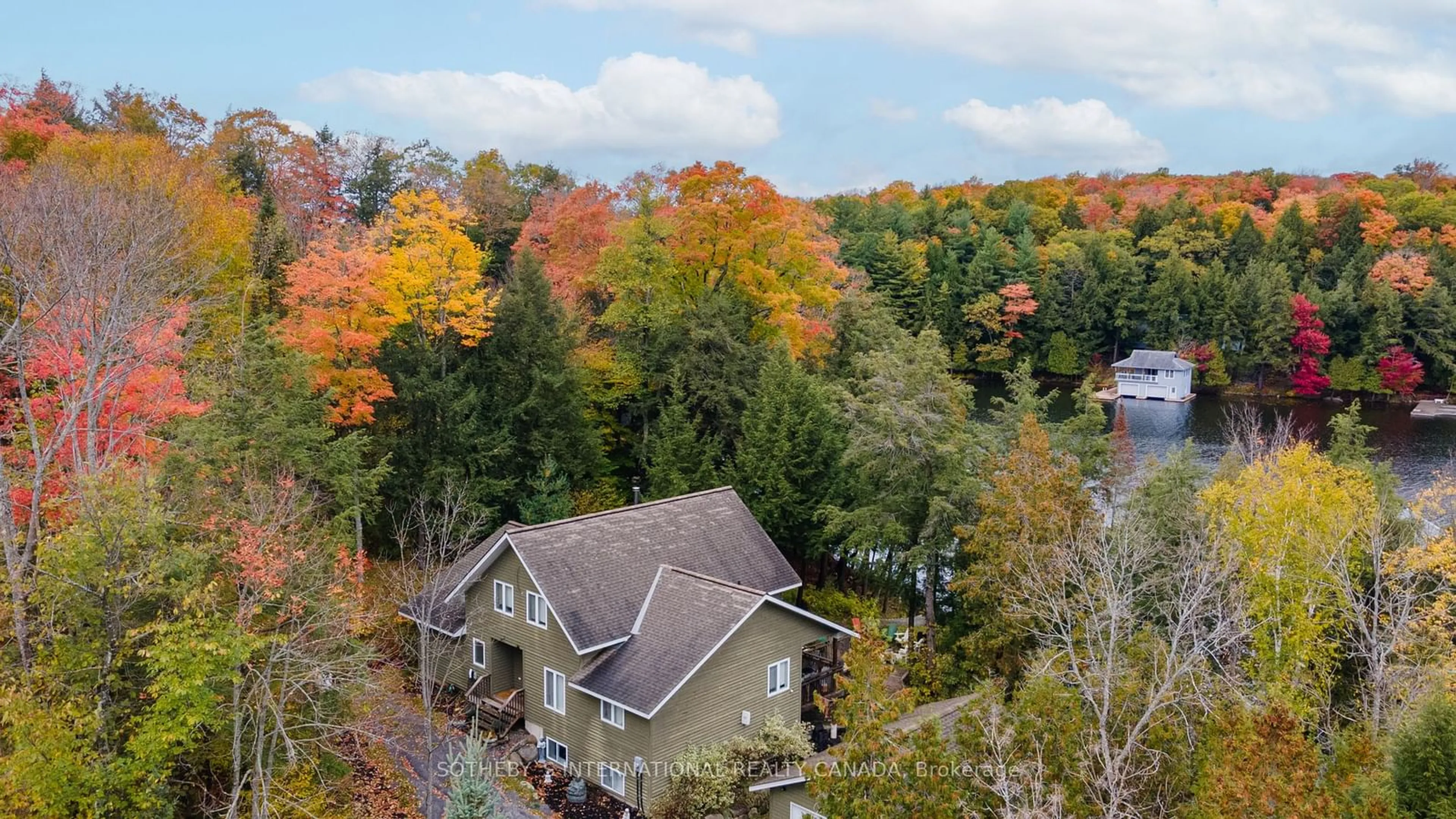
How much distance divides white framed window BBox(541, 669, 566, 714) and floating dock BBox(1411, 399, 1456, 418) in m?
64.0

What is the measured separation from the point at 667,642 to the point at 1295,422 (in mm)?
54791

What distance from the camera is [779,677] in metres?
23.2

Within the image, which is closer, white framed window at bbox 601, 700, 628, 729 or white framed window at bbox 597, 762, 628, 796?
white framed window at bbox 601, 700, 628, 729

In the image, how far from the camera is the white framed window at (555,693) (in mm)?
22938

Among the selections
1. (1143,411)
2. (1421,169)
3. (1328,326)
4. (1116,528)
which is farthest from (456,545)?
(1421,169)

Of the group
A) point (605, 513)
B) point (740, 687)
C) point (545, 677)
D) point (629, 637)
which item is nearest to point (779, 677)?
point (740, 687)

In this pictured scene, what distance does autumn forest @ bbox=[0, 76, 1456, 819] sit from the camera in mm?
14781

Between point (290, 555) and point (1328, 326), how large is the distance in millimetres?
75831

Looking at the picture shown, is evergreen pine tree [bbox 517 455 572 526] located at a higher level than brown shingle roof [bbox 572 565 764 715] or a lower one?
higher

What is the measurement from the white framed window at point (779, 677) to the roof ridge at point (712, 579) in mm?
1715

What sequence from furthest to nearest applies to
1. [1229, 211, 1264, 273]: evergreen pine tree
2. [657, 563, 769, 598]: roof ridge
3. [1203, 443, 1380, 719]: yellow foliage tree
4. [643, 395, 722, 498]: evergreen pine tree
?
[1229, 211, 1264, 273]: evergreen pine tree < [643, 395, 722, 498]: evergreen pine tree < [657, 563, 769, 598]: roof ridge < [1203, 443, 1380, 719]: yellow foliage tree

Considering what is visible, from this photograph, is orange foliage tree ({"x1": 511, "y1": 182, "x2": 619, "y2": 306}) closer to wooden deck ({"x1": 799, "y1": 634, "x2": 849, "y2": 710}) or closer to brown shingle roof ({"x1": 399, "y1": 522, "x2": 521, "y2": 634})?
brown shingle roof ({"x1": 399, "y1": 522, "x2": 521, "y2": 634})

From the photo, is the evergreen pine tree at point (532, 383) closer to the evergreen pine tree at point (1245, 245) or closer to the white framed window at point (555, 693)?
the white framed window at point (555, 693)

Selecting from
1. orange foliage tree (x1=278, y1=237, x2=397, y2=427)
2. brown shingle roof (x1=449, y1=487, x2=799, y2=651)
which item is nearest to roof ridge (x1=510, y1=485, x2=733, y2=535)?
brown shingle roof (x1=449, y1=487, x2=799, y2=651)
